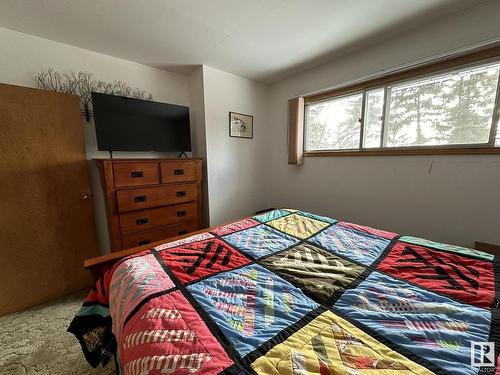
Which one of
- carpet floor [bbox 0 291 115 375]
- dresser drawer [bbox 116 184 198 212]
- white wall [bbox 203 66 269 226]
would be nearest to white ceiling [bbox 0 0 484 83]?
white wall [bbox 203 66 269 226]

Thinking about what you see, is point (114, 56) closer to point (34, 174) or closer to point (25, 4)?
point (25, 4)

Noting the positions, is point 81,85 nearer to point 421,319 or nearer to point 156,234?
point 156,234

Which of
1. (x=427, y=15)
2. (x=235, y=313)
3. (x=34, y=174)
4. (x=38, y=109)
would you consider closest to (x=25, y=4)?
(x=38, y=109)

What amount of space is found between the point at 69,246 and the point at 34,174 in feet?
2.28

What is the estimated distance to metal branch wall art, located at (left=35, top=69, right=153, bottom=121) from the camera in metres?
1.87

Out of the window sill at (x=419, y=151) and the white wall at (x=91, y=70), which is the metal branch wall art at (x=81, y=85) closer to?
the white wall at (x=91, y=70)

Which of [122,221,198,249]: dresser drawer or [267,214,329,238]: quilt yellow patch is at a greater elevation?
[267,214,329,238]: quilt yellow patch

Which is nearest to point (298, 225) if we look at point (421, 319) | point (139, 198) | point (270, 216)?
point (270, 216)

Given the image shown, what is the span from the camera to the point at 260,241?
1.28 metres

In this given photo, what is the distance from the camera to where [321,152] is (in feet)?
8.65

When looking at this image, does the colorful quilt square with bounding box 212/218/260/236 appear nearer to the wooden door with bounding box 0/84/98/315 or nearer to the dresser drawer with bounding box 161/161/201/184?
the dresser drawer with bounding box 161/161/201/184

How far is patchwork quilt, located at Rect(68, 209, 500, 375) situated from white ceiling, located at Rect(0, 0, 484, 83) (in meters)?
1.73

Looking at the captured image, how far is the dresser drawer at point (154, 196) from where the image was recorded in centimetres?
190

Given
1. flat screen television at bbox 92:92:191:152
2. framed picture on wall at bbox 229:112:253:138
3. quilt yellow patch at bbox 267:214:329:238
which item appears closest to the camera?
quilt yellow patch at bbox 267:214:329:238
